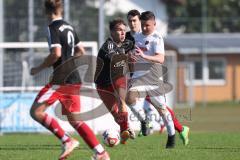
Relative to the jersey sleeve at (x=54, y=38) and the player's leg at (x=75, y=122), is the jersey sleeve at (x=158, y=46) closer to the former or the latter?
the player's leg at (x=75, y=122)

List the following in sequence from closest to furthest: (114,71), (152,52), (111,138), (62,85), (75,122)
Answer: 1. (75,122)
2. (62,85)
3. (111,138)
4. (152,52)
5. (114,71)

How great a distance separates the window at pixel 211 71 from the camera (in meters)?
49.5

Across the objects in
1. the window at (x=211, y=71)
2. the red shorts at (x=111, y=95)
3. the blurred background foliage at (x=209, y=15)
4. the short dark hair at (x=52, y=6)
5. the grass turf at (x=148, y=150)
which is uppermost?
the short dark hair at (x=52, y=6)

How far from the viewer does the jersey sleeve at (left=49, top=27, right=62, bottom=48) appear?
10.6 metres

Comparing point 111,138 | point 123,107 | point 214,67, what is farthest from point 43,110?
point 214,67

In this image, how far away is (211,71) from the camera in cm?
4997

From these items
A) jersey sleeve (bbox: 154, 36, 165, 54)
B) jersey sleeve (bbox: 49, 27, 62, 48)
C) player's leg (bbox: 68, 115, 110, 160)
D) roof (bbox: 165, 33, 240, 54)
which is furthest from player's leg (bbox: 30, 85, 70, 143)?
roof (bbox: 165, 33, 240, 54)

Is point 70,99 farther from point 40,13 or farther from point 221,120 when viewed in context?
point 221,120

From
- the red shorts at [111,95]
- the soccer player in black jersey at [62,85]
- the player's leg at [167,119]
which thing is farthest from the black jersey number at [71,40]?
the red shorts at [111,95]

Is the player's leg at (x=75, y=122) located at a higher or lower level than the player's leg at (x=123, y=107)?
higher

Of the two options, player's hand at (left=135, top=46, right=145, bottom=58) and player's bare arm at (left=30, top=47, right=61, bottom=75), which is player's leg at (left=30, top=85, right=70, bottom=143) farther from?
player's hand at (left=135, top=46, right=145, bottom=58)

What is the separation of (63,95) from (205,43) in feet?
126

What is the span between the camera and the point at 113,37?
14.4 m

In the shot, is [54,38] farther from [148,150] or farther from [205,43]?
[205,43]
